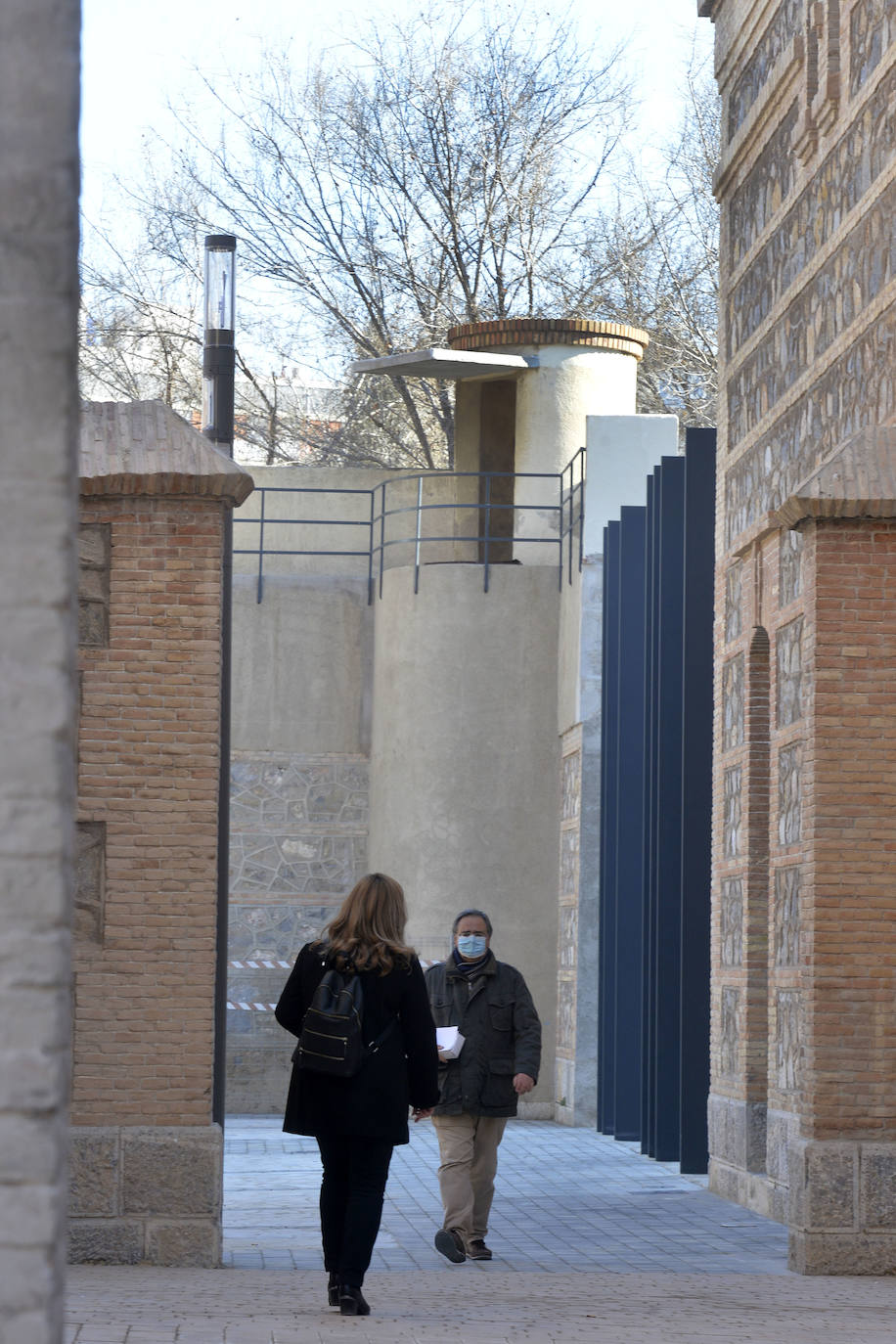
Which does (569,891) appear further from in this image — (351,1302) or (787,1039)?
(351,1302)

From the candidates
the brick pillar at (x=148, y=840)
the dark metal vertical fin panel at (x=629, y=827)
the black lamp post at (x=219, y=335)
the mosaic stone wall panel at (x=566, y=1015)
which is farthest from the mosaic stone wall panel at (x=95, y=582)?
the mosaic stone wall panel at (x=566, y=1015)

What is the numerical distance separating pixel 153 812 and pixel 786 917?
13.0ft

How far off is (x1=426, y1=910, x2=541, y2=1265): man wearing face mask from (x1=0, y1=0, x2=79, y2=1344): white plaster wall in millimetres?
6767

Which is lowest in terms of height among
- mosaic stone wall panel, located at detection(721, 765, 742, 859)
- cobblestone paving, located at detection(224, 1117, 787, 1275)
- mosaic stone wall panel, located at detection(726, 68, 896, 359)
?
cobblestone paving, located at detection(224, 1117, 787, 1275)

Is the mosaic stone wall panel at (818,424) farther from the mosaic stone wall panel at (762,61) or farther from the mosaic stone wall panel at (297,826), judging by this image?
the mosaic stone wall panel at (297,826)

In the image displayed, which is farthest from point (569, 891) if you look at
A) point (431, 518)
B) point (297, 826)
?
point (431, 518)

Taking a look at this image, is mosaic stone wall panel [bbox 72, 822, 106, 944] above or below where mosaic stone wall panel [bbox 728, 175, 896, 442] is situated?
below

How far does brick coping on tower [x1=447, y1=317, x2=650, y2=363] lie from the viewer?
802 inches

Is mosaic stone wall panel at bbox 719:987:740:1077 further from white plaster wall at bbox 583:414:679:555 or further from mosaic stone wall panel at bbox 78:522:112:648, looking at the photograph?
white plaster wall at bbox 583:414:679:555

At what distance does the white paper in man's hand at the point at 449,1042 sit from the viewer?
8.91 m

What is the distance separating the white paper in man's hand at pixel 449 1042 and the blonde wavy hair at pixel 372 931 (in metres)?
1.73

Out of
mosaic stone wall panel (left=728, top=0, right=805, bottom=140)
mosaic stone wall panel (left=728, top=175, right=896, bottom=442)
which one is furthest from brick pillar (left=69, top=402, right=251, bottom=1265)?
mosaic stone wall panel (left=728, top=0, right=805, bottom=140)

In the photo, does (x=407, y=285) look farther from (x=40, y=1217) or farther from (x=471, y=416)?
(x=40, y=1217)

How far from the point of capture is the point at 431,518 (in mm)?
21797
